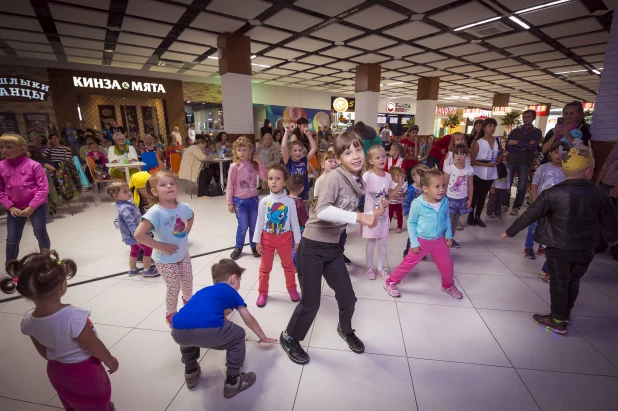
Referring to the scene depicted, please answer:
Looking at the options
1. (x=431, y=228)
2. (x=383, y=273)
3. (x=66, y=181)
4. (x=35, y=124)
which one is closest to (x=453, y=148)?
(x=431, y=228)

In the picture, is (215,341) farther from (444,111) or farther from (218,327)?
(444,111)

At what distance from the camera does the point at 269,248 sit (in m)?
2.62

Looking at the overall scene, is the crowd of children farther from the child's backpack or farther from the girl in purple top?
the child's backpack

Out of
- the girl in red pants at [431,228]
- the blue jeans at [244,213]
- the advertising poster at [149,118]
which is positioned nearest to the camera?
the girl in red pants at [431,228]

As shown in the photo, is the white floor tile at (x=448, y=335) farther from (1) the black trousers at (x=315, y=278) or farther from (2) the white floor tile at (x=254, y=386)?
(2) the white floor tile at (x=254, y=386)

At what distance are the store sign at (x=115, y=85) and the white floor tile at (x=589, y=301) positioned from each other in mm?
14959

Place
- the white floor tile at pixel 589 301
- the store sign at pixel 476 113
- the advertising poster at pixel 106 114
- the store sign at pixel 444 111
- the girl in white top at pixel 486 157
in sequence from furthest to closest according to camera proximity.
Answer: the store sign at pixel 444 111
the store sign at pixel 476 113
the advertising poster at pixel 106 114
the girl in white top at pixel 486 157
the white floor tile at pixel 589 301

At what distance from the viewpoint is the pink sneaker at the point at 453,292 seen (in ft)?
9.10

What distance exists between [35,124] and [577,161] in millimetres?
14997

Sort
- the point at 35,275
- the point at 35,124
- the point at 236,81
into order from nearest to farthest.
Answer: the point at 35,275
the point at 236,81
the point at 35,124

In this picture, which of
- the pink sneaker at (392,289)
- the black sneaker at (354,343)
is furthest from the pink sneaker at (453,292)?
the black sneaker at (354,343)

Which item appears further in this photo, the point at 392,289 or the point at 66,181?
the point at 66,181

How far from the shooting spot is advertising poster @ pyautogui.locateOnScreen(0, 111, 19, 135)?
9.79 m

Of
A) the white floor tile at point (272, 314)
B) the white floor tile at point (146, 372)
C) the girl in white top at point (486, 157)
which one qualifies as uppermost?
the girl in white top at point (486, 157)
